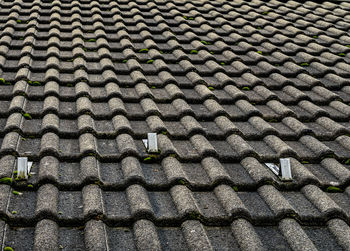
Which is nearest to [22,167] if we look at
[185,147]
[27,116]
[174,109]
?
[27,116]

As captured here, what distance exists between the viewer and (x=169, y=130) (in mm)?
2967

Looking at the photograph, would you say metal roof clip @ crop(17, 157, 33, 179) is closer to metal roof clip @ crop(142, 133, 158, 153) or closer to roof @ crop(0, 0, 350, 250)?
roof @ crop(0, 0, 350, 250)

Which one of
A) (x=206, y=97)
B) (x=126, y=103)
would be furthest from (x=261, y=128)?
(x=126, y=103)

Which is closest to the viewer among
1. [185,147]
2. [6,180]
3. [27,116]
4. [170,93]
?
[6,180]

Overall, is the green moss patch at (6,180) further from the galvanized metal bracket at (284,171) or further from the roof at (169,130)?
the galvanized metal bracket at (284,171)

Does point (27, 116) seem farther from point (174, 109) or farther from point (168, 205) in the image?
point (168, 205)

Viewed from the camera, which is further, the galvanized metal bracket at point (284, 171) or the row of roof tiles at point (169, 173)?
the galvanized metal bracket at point (284, 171)

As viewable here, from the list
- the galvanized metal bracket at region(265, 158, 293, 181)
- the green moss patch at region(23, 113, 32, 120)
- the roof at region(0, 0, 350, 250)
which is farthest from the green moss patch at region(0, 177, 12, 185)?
the galvanized metal bracket at region(265, 158, 293, 181)

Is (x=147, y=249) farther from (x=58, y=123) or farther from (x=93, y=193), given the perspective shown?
(x=58, y=123)

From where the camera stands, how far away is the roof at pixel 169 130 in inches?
81.9

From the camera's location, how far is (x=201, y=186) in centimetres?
242

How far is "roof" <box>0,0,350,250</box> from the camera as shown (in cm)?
208

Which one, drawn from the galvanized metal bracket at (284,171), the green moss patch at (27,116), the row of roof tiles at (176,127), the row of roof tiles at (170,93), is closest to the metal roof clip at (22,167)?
the row of roof tiles at (176,127)

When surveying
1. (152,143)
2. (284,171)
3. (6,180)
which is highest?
(6,180)
